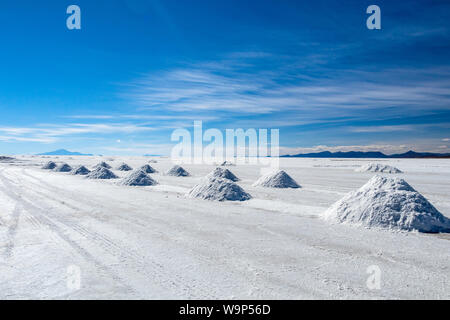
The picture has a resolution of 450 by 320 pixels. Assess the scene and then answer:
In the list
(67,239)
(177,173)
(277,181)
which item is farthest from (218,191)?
(177,173)

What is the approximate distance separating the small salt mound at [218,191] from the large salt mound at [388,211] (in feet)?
13.1

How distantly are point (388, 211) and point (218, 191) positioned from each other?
5.99 metres

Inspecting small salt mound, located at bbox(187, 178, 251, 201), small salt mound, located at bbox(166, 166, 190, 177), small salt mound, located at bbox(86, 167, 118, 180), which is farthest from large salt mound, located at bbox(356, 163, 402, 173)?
small salt mound, located at bbox(86, 167, 118, 180)

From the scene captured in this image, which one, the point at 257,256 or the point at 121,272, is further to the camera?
the point at 257,256

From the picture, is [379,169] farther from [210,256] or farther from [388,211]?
[210,256]

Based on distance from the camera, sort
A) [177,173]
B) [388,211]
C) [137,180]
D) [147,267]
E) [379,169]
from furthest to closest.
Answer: [379,169] → [177,173] → [137,180] → [388,211] → [147,267]

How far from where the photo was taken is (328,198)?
1152 centimetres

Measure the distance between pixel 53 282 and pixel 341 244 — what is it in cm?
473

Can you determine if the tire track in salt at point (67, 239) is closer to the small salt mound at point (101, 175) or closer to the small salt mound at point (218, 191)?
the small salt mound at point (218, 191)

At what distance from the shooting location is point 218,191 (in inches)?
444

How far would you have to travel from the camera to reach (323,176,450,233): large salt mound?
6.60 metres

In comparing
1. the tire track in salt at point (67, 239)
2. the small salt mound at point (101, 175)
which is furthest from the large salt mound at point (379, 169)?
the tire track in salt at point (67, 239)
